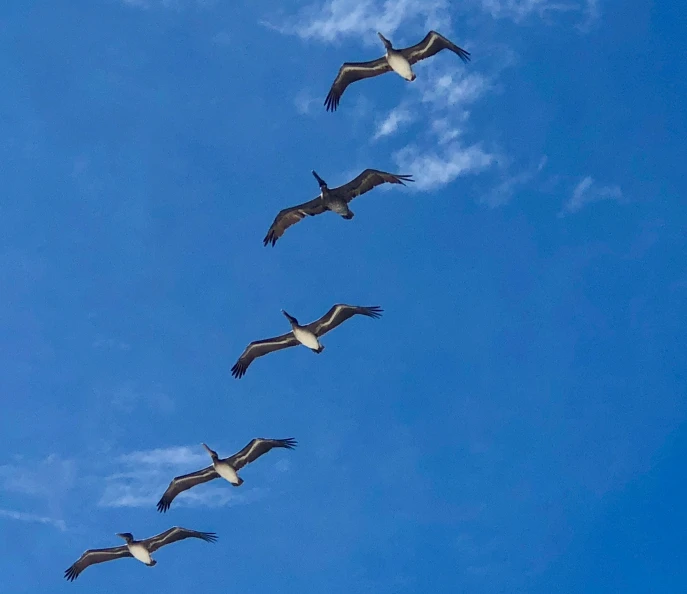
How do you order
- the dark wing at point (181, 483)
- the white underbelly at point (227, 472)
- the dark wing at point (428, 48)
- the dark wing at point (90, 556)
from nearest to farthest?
the dark wing at point (428, 48) → the white underbelly at point (227, 472) → the dark wing at point (181, 483) → the dark wing at point (90, 556)

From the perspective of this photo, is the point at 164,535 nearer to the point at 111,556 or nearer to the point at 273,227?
the point at 111,556

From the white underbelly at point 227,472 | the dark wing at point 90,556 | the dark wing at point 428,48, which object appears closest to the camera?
the dark wing at point 428,48

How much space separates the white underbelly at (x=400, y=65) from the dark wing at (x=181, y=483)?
2060 centimetres

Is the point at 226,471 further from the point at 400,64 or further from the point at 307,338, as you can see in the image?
the point at 400,64

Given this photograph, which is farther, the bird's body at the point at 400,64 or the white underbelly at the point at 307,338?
the white underbelly at the point at 307,338

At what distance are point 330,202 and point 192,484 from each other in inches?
612

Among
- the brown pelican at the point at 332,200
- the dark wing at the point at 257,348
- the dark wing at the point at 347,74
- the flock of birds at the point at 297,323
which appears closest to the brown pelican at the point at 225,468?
the flock of birds at the point at 297,323

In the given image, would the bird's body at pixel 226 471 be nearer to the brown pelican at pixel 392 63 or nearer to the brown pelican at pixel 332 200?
the brown pelican at pixel 332 200

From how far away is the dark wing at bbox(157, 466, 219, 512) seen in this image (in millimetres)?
48188

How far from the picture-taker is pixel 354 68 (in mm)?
45781

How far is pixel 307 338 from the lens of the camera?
152 ft

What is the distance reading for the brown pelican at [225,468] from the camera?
46.6m

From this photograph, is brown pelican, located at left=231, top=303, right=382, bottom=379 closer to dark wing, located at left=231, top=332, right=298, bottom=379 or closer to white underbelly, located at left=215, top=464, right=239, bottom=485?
dark wing, located at left=231, top=332, right=298, bottom=379

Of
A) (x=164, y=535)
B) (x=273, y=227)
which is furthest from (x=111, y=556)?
(x=273, y=227)
